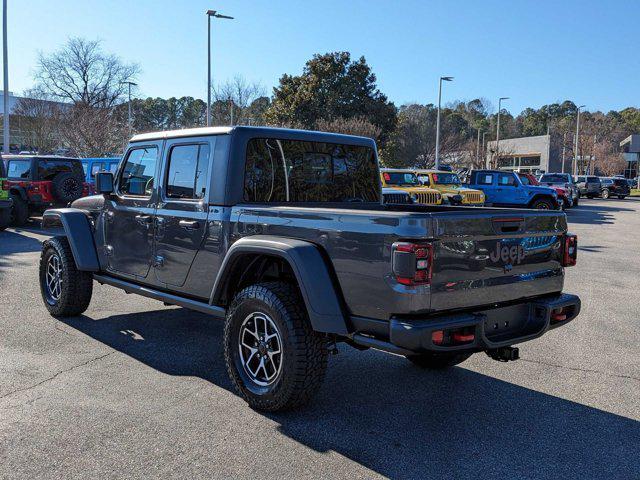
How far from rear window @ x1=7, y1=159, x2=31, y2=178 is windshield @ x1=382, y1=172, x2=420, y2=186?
10.5 meters

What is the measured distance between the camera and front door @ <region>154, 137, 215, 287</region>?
455cm

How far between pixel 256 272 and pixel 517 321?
1.89 meters

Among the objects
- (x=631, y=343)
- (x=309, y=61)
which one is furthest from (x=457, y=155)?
(x=631, y=343)

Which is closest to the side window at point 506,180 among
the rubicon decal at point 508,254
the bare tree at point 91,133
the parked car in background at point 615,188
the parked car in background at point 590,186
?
the rubicon decal at point 508,254

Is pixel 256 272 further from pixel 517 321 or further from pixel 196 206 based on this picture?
pixel 517 321

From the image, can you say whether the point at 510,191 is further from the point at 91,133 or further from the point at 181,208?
the point at 91,133

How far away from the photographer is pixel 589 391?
4535 millimetres

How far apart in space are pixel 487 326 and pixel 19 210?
15018 millimetres

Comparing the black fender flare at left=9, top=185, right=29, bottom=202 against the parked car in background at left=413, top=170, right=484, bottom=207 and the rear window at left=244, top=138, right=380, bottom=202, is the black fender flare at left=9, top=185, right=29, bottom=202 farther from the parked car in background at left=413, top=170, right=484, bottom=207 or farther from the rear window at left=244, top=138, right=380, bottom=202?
the rear window at left=244, top=138, right=380, bottom=202

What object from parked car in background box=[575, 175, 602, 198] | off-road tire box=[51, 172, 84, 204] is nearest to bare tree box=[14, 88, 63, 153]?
off-road tire box=[51, 172, 84, 204]

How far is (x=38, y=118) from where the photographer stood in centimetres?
5188

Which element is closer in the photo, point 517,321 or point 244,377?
point 517,321

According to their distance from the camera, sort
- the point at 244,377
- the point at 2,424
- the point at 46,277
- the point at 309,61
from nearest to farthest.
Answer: the point at 2,424
the point at 244,377
the point at 46,277
the point at 309,61

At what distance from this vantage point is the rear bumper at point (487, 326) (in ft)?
10.6
